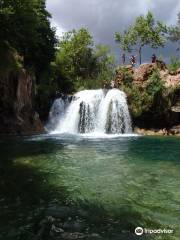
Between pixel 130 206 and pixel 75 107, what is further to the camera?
pixel 75 107

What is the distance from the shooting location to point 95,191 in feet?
32.8

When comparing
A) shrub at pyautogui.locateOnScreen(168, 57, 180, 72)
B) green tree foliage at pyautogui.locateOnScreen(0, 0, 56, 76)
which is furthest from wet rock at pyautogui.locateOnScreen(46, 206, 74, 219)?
shrub at pyautogui.locateOnScreen(168, 57, 180, 72)

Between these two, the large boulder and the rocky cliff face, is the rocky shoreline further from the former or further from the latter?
the rocky cliff face

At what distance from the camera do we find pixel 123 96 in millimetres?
36219

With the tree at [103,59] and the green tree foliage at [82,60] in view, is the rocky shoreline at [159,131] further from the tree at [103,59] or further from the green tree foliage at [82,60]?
the tree at [103,59]

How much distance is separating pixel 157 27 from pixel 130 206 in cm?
5166

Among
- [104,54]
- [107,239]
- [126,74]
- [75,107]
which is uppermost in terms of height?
[104,54]

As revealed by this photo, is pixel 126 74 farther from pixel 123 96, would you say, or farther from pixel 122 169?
pixel 122 169

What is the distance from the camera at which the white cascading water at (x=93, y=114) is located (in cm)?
3466

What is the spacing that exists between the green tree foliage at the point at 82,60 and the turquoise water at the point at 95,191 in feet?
108

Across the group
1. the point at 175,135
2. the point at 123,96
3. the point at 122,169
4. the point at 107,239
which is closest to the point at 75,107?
the point at 123,96

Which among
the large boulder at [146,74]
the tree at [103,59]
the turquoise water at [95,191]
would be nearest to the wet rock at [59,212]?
the turquoise water at [95,191]

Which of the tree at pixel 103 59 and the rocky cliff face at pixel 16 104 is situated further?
the tree at pixel 103 59

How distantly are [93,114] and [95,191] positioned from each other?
2521 cm
